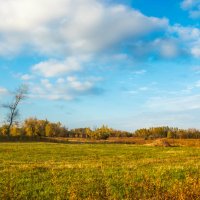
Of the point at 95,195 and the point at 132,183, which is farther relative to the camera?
the point at 132,183

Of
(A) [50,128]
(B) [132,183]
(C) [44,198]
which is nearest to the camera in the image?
(C) [44,198]

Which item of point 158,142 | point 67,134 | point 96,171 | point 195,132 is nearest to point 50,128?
point 67,134

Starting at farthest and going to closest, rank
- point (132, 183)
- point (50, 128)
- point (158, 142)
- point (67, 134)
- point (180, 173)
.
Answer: point (67, 134) → point (50, 128) → point (158, 142) → point (180, 173) → point (132, 183)

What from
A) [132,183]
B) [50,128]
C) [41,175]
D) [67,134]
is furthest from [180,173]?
[67,134]

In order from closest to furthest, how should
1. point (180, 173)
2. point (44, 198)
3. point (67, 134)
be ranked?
point (44, 198)
point (180, 173)
point (67, 134)

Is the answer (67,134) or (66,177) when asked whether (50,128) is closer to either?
(67,134)

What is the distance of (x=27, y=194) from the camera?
57.4ft

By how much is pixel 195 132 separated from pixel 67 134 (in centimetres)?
6612

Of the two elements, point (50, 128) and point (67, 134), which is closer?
point (50, 128)

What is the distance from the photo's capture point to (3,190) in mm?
17656

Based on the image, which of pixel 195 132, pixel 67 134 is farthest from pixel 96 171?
pixel 195 132

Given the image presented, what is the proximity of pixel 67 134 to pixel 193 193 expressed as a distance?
17535 centimetres

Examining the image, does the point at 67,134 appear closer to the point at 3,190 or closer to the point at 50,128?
the point at 50,128

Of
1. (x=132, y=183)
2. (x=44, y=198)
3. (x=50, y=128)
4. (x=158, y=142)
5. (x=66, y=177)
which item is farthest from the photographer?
(x=50, y=128)
